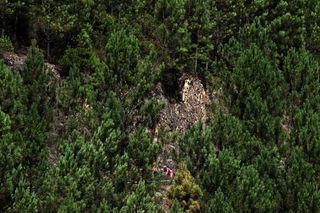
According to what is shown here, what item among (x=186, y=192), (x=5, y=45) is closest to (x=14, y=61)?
(x=5, y=45)

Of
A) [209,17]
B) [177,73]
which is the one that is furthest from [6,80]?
[209,17]

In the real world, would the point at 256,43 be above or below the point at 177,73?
above

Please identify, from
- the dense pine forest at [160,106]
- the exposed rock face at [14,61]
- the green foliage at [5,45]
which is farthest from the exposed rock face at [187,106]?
the green foliage at [5,45]

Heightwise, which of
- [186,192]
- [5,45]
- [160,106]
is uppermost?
[5,45]

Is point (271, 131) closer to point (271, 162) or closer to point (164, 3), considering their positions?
point (271, 162)

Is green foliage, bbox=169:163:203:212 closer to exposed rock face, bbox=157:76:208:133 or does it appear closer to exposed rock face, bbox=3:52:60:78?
exposed rock face, bbox=157:76:208:133

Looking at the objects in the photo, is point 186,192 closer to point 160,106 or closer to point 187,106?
point 160,106
